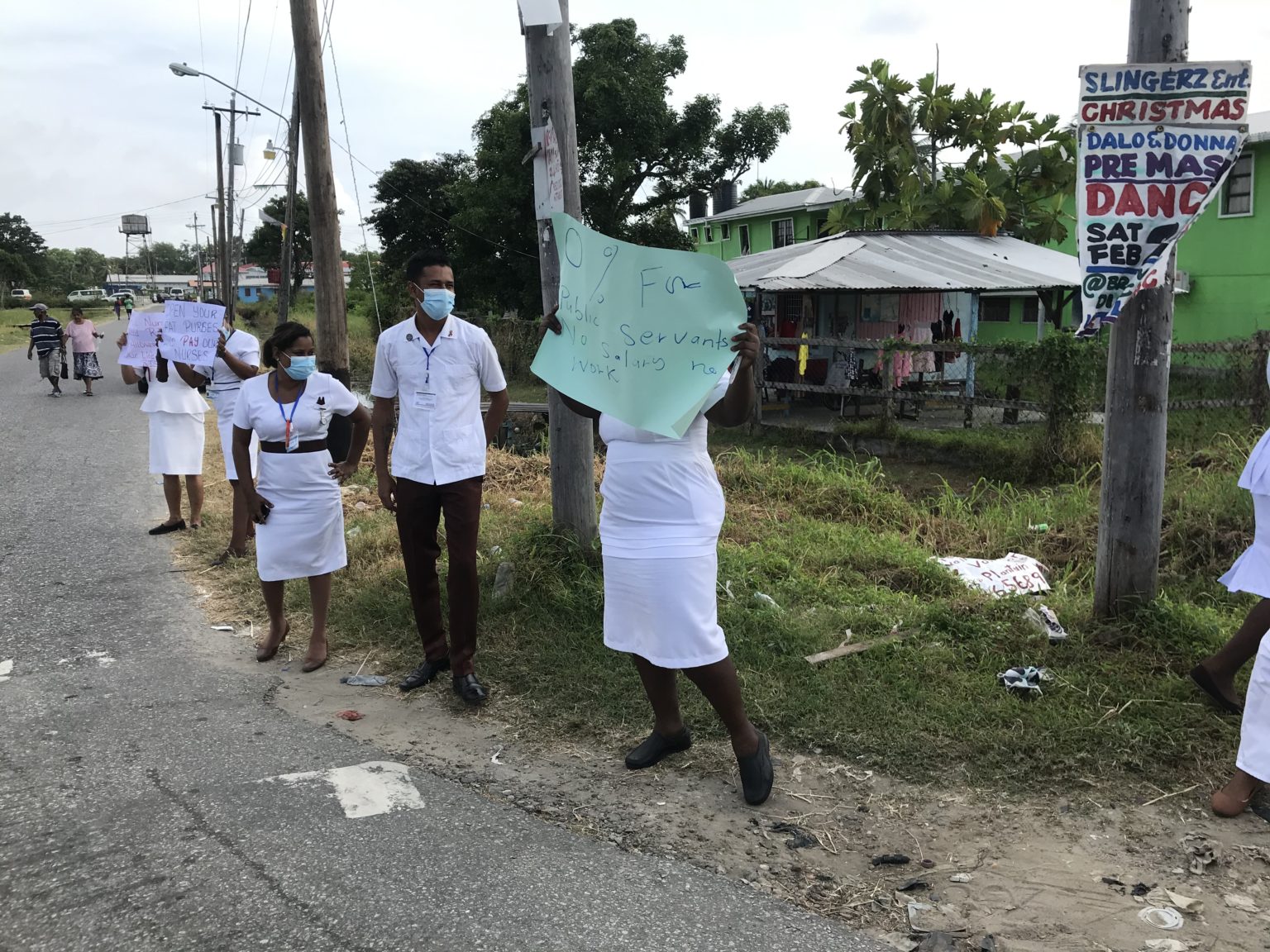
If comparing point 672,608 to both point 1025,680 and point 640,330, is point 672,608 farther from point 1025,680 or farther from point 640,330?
point 1025,680

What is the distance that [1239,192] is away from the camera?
20.4 metres

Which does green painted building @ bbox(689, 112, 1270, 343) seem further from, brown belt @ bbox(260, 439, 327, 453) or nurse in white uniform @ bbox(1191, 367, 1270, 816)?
brown belt @ bbox(260, 439, 327, 453)

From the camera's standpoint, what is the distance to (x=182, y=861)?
317 cm

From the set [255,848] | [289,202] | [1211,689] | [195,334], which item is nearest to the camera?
[255,848]

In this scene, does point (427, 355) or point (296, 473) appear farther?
point (296, 473)

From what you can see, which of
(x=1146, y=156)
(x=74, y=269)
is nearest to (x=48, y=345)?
(x=1146, y=156)

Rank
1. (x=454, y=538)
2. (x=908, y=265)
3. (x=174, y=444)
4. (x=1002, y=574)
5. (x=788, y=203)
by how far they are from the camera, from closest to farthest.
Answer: (x=454, y=538) < (x=1002, y=574) < (x=174, y=444) < (x=908, y=265) < (x=788, y=203)

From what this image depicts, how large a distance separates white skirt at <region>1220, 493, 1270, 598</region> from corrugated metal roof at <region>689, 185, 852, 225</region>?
2795cm

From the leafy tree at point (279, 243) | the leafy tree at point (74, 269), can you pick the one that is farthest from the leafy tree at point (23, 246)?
the leafy tree at point (279, 243)

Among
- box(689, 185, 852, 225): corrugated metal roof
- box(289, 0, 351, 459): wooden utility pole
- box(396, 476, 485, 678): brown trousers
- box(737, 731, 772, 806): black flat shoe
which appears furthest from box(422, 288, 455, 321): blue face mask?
box(689, 185, 852, 225): corrugated metal roof

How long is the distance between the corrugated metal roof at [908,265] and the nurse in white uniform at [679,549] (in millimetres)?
10928

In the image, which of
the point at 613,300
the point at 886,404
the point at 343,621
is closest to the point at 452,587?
the point at 343,621

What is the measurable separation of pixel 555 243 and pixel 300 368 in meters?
1.49

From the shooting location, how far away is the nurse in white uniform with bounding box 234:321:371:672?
5.14 metres
